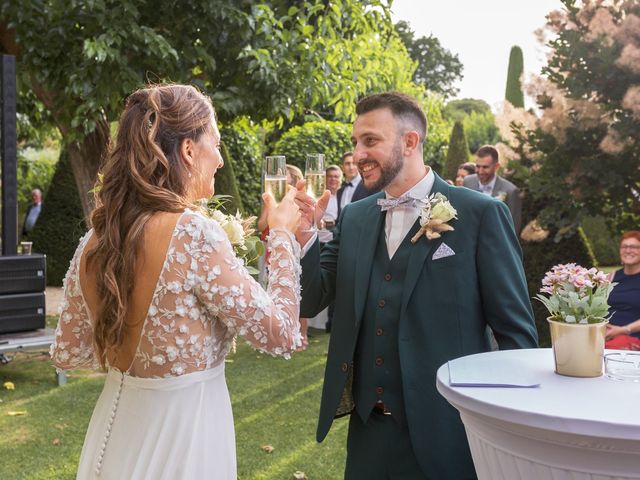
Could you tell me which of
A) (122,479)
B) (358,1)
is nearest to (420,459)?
(122,479)

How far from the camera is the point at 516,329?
255cm

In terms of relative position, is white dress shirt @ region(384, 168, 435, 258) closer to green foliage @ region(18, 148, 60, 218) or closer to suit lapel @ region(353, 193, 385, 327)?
suit lapel @ region(353, 193, 385, 327)

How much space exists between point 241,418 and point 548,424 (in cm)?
422

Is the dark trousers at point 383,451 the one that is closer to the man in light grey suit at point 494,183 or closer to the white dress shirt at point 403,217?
the white dress shirt at point 403,217

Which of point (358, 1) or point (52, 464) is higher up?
point (358, 1)

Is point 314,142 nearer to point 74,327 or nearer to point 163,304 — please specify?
point 74,327

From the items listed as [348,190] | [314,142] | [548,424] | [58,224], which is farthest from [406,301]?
[314,142]

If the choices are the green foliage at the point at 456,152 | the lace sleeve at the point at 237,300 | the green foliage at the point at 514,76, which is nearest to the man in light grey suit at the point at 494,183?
the lace sleeve at the point at 237,300

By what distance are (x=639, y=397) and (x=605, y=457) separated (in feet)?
0.89

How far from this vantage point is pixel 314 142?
14852mm


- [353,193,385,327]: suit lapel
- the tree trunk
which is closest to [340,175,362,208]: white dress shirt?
Answer: the tree trunk

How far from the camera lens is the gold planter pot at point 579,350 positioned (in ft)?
7.15

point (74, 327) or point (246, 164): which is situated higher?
point (246, 164)

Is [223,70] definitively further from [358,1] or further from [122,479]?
[122,479]
